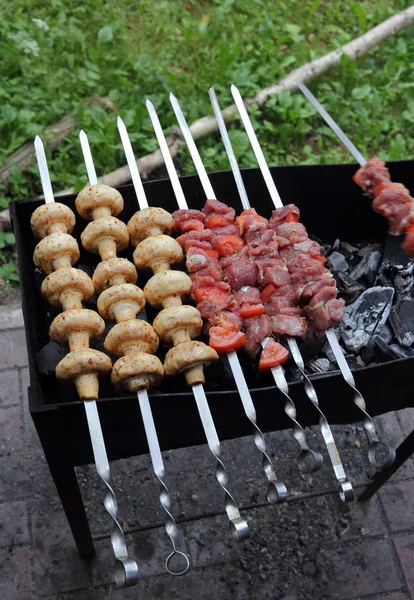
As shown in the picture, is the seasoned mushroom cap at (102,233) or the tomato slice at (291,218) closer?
the seasoned mushroom cap at (102,233)

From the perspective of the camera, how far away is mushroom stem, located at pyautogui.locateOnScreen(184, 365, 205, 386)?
7.09ft

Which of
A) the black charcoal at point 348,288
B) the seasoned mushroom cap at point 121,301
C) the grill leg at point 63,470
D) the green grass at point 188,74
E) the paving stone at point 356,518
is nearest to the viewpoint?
the grill leg at point 63,470

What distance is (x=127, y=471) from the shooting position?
337cm

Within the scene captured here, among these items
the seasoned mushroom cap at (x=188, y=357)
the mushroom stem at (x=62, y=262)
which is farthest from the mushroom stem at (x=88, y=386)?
the mushroom stem at (x=62, y=262)

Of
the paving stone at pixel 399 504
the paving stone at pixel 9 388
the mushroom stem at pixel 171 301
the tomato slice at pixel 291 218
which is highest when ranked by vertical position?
the tomato slice at pixel 291 218

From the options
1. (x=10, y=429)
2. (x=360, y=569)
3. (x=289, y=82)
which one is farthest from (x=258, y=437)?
(x=289, y=82)

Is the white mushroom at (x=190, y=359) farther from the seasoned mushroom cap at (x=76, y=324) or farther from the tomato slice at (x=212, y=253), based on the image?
the tomato slice at (x=212, y=253)

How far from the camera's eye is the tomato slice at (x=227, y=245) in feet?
8.63

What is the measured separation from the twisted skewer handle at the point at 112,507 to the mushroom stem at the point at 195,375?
329 millimetres

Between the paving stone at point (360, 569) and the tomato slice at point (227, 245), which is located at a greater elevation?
the tomato slice at point (227, 245)

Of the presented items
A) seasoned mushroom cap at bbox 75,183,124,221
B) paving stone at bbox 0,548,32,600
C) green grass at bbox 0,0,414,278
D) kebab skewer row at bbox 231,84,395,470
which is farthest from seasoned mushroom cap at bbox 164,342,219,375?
green grass at bbox 0,0,414,278

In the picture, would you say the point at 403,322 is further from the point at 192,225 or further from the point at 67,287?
the point at 67,287

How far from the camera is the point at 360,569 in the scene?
3.09m

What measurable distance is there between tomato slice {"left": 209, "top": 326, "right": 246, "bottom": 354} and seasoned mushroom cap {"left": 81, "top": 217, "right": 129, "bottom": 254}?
1.85 feet
